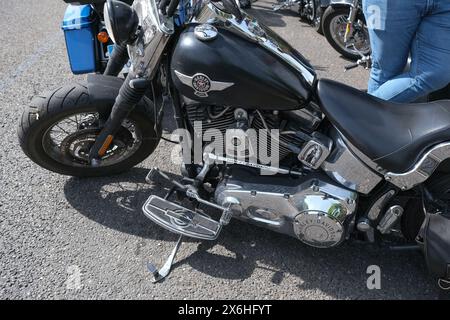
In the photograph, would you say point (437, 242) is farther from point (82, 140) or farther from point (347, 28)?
point (347, 28)


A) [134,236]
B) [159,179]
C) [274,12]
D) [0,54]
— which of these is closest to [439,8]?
[159,179]

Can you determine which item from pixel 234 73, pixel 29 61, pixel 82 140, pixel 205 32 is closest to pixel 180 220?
pixel 82 140

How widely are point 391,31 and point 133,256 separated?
1.76 metres

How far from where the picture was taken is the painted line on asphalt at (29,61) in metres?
3.72

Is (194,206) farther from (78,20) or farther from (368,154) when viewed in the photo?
(78,20)

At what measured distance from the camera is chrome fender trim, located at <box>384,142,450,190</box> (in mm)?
1625

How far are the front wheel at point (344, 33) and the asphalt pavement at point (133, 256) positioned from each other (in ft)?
7.78

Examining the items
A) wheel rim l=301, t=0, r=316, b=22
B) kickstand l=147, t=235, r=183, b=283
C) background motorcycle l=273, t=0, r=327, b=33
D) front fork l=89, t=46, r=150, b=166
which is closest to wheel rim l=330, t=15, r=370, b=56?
background motorcycle l=273, t=0, r=327, b=33

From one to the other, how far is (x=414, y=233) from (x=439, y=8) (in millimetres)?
1106

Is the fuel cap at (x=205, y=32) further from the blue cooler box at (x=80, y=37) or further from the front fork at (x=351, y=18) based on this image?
the front fork at (x=351, y=18)

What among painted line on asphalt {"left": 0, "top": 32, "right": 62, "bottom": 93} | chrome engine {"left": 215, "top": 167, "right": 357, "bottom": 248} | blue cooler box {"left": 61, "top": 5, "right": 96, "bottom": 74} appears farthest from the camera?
painted line on asphalt {"left": 0, "top": 32, "right": 62, "bottom": 93}

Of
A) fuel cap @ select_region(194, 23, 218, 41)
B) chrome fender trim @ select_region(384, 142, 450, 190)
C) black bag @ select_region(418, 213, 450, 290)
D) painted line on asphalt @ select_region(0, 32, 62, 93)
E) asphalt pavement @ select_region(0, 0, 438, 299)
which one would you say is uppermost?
fuel cap @ select_region(194, 23, 218, 41)

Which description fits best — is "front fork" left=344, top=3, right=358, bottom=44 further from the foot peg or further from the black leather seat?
the foot peg

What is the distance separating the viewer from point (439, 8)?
2.07 metres
